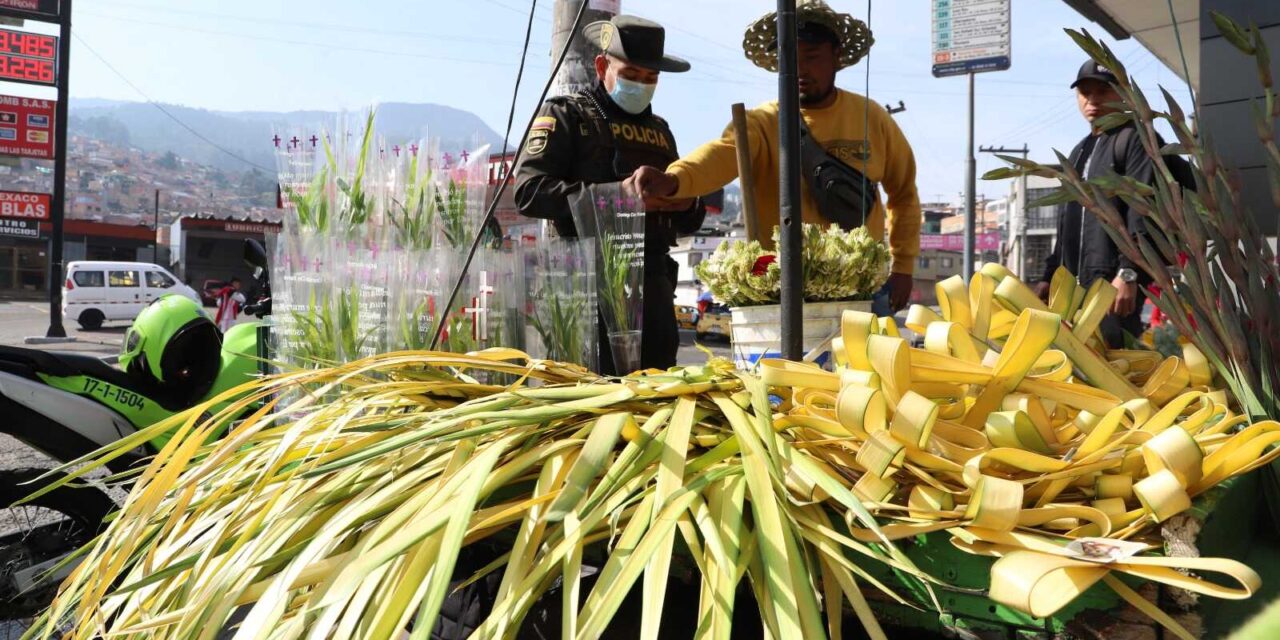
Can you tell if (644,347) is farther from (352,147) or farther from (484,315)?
(352,147)

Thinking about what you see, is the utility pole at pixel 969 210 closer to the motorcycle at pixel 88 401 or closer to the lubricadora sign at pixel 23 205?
the motorcycle at pixel 88 401

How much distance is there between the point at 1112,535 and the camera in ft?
2.43

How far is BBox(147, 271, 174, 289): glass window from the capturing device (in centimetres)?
2245

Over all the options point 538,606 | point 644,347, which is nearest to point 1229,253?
point 538,606

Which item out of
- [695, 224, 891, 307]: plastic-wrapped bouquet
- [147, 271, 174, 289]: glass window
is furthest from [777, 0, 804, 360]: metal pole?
[147, 271, 174, 289]: glass window

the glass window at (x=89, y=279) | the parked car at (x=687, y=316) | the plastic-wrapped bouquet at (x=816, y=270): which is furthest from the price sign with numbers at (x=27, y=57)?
the plastic-wrapped bouquet at (x=816, y=270)

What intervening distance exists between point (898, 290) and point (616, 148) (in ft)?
3.39

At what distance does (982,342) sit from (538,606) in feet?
2.14

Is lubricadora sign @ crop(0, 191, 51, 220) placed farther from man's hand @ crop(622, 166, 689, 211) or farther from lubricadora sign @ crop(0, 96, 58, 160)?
man's hand @ crop(622, 166, 689, 211)

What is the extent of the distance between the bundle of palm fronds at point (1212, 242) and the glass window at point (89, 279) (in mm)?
24722

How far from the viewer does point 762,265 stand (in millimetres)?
1979

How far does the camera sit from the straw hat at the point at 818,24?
101 inches

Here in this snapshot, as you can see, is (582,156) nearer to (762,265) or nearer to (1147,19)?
(762,265)

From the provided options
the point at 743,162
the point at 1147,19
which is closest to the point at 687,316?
the point at 1147,19
